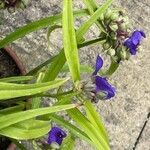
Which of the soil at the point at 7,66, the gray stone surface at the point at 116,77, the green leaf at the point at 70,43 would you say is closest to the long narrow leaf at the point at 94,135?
the green leaf at the point at 70,43

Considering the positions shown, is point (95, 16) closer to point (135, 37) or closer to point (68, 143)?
point (135, 37)

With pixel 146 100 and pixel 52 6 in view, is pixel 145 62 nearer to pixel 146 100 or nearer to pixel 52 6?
pixel 146 100

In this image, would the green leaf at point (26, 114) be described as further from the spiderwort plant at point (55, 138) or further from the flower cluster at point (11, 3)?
the flower cluster at point (11, 3)

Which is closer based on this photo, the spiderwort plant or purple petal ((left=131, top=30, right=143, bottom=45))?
purple petal ((left=131, top=30, right=143, bottom=45))

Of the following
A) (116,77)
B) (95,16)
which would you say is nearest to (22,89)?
(95,16)

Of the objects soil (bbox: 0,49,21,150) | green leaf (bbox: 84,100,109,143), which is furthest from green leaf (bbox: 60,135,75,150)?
soil (bbox: 0,49,21,150)

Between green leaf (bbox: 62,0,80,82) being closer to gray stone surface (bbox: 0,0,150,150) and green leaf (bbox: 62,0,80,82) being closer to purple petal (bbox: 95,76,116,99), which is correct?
purple petal (bbox: 95,76,116,99)
